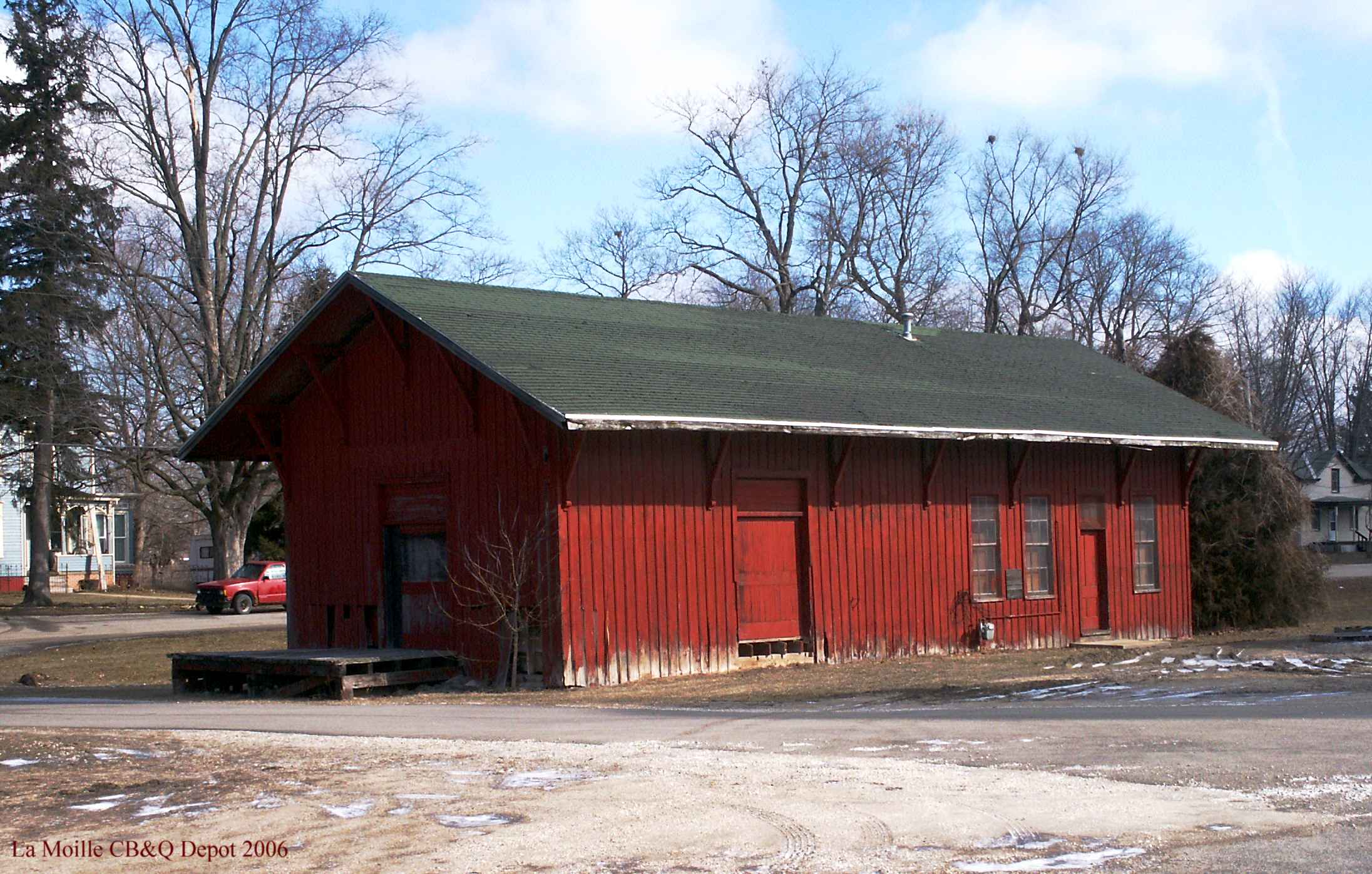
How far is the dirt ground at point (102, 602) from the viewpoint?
41312 mm

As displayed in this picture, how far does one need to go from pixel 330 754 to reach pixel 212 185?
33.7 meters

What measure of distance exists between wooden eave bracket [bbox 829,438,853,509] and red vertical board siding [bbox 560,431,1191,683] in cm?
3

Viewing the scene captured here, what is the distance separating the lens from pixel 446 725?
519 inches

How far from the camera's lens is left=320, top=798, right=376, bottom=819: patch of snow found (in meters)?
8.17

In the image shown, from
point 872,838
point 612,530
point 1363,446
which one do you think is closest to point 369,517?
point 612,530

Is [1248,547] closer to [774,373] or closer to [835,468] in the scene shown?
[835,468]

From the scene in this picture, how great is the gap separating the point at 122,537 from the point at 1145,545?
58.1m

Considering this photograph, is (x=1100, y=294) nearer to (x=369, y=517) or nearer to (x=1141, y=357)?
(x=1141, y=357)

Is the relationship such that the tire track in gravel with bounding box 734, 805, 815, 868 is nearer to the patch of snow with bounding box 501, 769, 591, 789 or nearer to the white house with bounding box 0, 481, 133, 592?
the patch of snow with bounding box 501, 769, 591, 789

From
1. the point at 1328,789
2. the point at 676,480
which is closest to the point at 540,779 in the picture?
the point at 1328,789

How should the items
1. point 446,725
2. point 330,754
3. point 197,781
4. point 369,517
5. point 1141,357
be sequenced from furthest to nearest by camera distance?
1. point 1141,357
2. point 369,517
3. point 446,725
4. point 330,754
5. point 197,781

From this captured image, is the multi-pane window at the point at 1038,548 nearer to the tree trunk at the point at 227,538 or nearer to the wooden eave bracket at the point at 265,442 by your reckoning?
the wooden eave bracket at the point at 265,442

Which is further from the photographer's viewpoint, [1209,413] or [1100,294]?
[1100,294]

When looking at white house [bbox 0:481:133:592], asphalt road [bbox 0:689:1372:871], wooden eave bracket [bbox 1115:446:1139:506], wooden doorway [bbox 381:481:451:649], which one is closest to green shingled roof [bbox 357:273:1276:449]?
wooden eave bracket [bbox 1115:446:1139:506]
